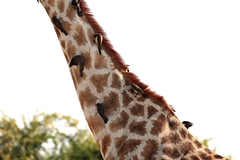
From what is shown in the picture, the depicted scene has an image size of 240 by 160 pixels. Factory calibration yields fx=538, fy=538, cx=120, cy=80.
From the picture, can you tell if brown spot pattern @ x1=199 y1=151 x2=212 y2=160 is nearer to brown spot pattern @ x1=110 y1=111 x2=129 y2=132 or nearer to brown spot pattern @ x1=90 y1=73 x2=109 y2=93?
brown spot pattern @ x1=110 y1=111 x2=129 y2=132

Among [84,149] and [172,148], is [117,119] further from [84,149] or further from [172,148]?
[84,149]

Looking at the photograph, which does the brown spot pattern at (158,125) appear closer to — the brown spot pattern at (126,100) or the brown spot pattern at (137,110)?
the brown spot pattern at (137,110)

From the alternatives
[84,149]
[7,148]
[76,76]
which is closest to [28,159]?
[7,148]

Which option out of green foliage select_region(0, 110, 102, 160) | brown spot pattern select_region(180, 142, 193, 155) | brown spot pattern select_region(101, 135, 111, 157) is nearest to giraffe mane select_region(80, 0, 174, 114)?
brown spot pattern select_region(180, 142, 193, 155)

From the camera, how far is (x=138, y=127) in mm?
3420

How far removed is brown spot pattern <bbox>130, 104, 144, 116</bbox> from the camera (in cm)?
343

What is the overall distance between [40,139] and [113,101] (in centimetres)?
780

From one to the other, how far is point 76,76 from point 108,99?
11.5 inches

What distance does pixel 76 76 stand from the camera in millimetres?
3625

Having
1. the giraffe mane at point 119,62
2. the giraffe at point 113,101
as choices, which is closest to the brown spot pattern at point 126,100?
the giraffe at point 113,101

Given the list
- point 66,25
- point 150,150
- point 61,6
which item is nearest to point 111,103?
point 150,150

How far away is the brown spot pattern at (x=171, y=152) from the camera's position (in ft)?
10.9

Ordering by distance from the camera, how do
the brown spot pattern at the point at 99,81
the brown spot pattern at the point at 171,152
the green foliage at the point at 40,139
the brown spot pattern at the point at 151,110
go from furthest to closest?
the green foliage at the point at 40,139 → the brown spot pattern at the point at 99,81 → the brown spot pattern at the point at 151,110 → the brown spot pattern at the point at 171,152

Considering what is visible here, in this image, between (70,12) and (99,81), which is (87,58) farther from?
(70,12)
